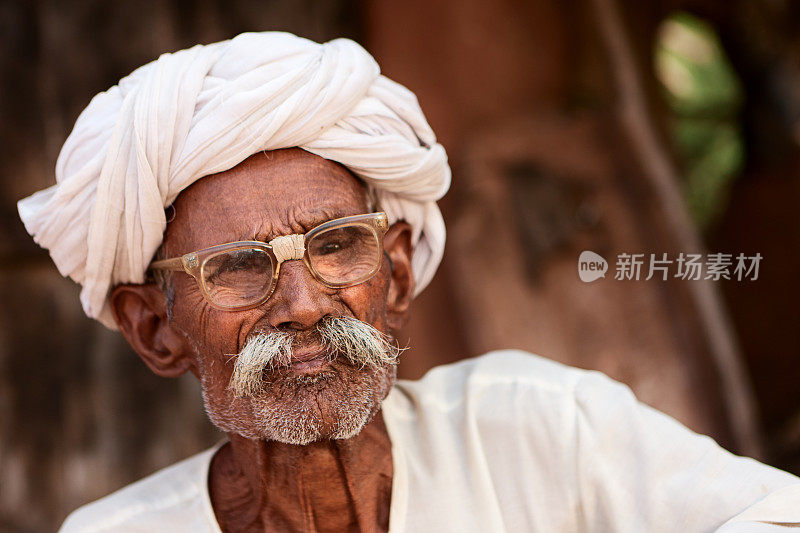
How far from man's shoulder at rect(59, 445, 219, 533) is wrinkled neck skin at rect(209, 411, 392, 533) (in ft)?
0.25

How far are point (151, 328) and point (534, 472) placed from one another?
106 cm

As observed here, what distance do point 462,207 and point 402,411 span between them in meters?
2.02

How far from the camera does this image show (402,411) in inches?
92.8

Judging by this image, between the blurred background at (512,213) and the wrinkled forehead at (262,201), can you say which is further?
the blurred background at (512,213)

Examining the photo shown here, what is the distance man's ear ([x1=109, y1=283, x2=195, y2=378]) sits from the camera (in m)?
2.20

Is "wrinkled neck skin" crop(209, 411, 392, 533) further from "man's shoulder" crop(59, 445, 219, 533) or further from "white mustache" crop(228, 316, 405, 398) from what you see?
"white mustache" crop(228, 316, 405, 398)

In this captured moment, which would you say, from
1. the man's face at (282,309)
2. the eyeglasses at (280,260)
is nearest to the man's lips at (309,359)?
the man's face at (282,309)

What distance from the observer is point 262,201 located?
6.47 ft

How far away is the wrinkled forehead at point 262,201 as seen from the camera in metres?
1.96

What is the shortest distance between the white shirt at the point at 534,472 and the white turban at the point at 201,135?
58 cm

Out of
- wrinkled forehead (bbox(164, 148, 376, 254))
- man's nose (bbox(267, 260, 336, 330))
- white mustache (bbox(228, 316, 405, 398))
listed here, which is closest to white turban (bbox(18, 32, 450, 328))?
wrinkled forehead (bbox(164, 148, 376, 254))

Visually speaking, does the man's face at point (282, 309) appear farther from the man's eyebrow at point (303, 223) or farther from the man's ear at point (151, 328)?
the man's ear at point (151, 328)

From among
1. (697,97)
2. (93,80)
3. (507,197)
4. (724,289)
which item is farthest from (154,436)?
(697,97)

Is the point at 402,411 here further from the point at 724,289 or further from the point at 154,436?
the point at 724,289
